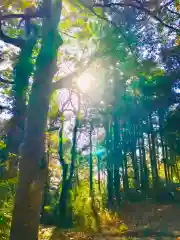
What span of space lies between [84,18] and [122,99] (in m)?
18.1

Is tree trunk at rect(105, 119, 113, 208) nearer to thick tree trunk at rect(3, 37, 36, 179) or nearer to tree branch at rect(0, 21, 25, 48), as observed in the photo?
thick tree trunk at rect(3, 37, 36, 179)

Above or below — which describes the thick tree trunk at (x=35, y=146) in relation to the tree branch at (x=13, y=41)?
→ below

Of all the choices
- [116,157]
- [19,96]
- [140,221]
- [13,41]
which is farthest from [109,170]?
[13,41]

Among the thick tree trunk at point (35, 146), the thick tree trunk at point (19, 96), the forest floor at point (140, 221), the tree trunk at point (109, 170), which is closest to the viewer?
the thick tree trunk at point (35, 146)

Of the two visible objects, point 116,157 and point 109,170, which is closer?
point 116,157

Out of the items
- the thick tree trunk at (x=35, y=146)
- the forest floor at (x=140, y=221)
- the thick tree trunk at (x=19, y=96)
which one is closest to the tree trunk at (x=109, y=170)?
the forest floor at (x=140, y=221)

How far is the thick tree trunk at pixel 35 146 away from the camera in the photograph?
11.8 ft

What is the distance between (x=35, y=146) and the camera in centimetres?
381

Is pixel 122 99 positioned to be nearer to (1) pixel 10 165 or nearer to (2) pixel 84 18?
(1) pixel 10 165

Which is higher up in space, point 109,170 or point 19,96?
point 109,170

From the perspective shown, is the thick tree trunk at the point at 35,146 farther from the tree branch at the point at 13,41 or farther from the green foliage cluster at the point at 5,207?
the green foliage cluster at the point at 5,207

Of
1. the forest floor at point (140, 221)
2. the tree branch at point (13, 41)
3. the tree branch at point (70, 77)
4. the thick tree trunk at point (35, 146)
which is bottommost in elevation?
the forest floor at point (140, 221)

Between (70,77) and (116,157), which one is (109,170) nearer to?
(116,157)

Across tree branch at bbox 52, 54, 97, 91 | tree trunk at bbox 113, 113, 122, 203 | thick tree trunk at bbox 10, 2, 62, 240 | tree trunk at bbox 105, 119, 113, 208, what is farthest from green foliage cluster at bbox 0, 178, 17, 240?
tree trunk at bbox 113, 113, 122, 203
